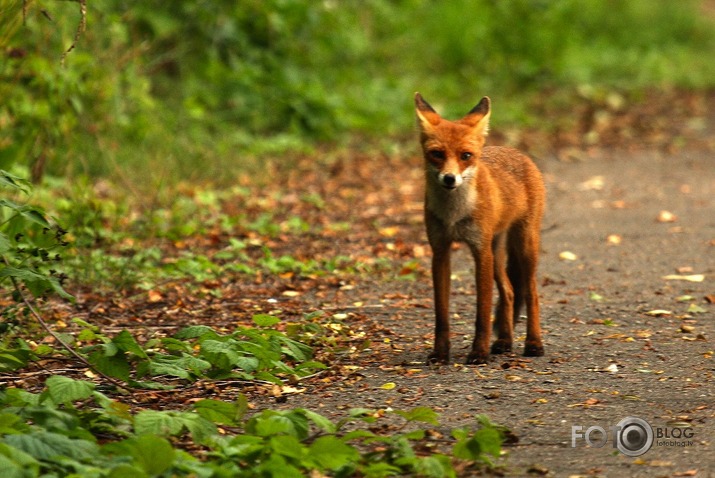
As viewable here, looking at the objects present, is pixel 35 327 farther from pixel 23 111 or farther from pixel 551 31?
pixel 551 31

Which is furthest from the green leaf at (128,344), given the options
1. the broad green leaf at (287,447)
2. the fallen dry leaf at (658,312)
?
the fallen dry leaf at (658,312)

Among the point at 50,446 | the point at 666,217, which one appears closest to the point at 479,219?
the point at 50,446

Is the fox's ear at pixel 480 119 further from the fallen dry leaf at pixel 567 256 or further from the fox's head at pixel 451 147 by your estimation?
the fallen dry leaf at pixel 567 256

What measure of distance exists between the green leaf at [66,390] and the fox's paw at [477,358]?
6.73 feet

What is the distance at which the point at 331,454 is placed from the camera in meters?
4.23

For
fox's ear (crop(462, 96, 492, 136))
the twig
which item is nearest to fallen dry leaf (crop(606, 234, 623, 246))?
fox's ear (crop(462, 96, 492, 136))

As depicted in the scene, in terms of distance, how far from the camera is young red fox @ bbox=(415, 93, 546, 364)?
5672mm

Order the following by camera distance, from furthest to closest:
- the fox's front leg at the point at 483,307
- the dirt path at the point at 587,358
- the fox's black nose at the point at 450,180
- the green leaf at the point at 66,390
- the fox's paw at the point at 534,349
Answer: the fox's paw at the point at 534,349 < the fox's front leg at the point at 483,307 < the fox's black nose at the point at 450,180 < the dirt path at the point at 587,358 < the green leaf at the point at 66,390

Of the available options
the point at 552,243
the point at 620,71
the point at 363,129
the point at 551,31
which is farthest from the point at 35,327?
the point at 620,71

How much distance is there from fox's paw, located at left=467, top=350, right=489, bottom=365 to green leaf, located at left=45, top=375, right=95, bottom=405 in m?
2.05

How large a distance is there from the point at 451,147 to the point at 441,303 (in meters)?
0.82

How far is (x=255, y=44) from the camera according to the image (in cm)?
1330

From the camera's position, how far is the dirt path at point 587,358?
15.3 ft

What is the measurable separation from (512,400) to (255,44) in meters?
8.88
